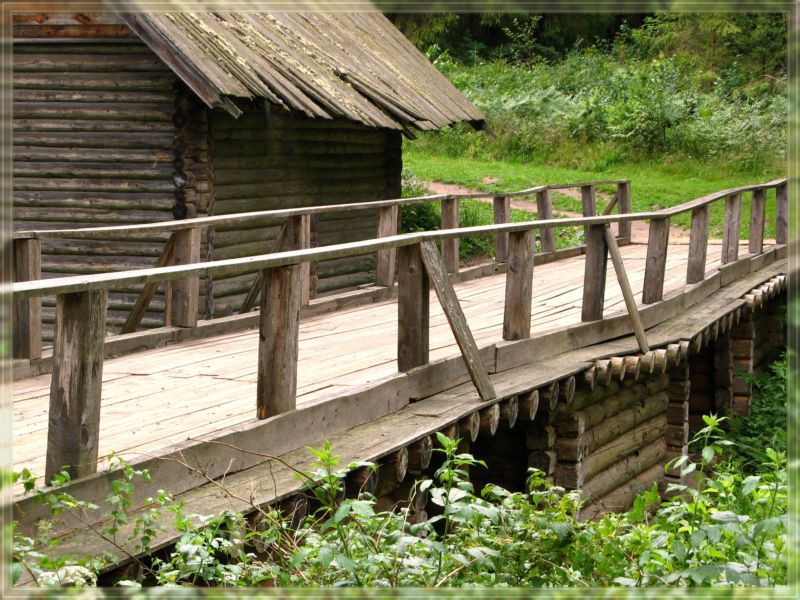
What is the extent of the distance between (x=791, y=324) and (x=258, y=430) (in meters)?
3.10

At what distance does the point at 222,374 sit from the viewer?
5.77 metres

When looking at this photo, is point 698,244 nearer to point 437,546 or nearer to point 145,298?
point 145,298

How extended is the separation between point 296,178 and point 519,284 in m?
6.92

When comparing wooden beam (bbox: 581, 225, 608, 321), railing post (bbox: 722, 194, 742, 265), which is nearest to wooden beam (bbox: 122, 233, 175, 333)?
wooden beam (bbox: 581, 225, 608, 321)

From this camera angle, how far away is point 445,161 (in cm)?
2362

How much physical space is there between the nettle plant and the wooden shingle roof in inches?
185

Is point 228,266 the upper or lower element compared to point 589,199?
upper

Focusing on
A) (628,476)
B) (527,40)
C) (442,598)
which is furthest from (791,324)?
(628,476)

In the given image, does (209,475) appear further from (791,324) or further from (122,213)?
(122,213)

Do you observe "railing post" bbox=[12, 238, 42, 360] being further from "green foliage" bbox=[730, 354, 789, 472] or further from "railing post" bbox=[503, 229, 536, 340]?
"green foliage" bbox=[730, 354, 789, 472]

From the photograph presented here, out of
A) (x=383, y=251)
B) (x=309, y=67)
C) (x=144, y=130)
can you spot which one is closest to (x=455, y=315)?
(x=383, y=251)

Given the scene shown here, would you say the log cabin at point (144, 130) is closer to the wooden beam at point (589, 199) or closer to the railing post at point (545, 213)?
the railing post at point (545, 213)

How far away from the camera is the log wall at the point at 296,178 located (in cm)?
1139

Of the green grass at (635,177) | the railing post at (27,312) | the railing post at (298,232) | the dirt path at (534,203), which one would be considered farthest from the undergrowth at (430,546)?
the dirt path at (534,203)
